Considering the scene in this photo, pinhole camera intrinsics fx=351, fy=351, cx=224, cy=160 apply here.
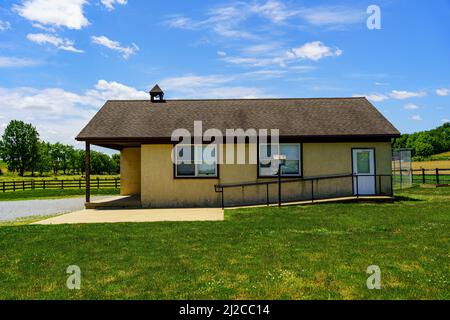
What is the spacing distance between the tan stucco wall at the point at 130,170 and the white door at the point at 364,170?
12.6 meters

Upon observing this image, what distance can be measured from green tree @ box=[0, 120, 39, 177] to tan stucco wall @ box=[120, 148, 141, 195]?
7893 cm

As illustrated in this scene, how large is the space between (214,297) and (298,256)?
2665 millimetres

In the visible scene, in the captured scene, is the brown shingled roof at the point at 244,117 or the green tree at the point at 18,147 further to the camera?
the green tree at the point at 18,147

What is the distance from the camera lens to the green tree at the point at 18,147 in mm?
88312

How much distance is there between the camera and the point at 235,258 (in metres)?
7.11

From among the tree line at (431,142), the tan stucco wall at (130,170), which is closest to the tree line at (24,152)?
the tan stucco wall at (130,170)

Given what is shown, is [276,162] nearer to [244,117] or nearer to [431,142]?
[244,117]

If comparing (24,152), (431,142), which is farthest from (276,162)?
(431,142)

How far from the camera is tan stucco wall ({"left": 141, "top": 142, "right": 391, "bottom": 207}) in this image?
16.9 metres

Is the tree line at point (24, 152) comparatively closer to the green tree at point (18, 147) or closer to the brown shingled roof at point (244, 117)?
the green tree at point (18, 147)

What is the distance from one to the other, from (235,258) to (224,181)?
32.4 ft

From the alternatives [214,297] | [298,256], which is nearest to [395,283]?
[298,256]
